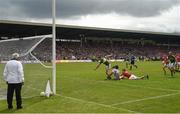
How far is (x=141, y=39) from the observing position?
103438 millimetres

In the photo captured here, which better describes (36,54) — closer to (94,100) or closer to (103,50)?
(94,100)

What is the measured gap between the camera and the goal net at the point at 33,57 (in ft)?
53.2

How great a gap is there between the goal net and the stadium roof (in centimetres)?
4918

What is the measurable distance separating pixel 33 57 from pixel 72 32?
6609 centimetres

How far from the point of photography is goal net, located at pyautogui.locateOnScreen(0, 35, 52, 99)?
16203 millimetres

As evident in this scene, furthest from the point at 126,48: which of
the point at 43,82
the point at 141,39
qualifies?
the point at 43,82

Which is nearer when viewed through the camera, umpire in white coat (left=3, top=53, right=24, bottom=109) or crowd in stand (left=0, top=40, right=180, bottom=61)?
umpire in white coat (left=3, top=53, right=24, bottom=109)

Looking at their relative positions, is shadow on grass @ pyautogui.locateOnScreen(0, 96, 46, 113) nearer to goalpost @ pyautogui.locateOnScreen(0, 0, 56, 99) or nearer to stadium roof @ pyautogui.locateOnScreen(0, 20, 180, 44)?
goalpost @ pyautogui.locateOnScreen(0, 0, 56, 99)

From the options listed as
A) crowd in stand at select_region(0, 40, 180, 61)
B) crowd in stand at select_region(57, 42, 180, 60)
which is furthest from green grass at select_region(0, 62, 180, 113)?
crowd in stand at select_region(57, 42, 180, 60)

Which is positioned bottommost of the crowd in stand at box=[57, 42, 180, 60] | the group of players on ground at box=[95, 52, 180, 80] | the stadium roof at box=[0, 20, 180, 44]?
the group of players on ground at box=[95, 52, 180, 80]

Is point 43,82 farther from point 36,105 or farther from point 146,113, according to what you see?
point 146,113

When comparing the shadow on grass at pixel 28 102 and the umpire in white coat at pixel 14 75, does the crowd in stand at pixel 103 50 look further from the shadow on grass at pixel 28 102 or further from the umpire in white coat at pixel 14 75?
the umpire in white coat at pixel 14 75

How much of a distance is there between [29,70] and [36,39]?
1946mm

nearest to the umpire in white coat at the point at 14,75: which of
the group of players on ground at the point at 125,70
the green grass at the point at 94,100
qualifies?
the green grass at the point at 94,100
